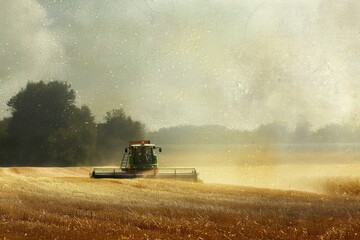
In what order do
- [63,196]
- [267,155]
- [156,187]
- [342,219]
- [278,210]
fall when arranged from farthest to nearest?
[267,155]
[156,187]
[63,196]
[278,210]
[342,219]

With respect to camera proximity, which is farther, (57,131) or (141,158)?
(57,131)

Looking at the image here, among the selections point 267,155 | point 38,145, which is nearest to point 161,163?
point 267,155

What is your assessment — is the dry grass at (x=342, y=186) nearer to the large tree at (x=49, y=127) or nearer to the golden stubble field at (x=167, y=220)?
the golden stubble field at (x=167, y=220)

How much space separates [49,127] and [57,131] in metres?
1.85

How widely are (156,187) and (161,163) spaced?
67.1 meters

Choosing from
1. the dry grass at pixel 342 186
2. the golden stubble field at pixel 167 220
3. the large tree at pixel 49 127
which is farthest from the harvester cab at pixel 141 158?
the large tree at pixel 49 127

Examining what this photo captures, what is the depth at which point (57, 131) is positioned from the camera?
87.6 m

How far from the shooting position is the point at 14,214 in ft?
64.1

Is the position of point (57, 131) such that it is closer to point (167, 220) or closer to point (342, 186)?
point (342, 186)

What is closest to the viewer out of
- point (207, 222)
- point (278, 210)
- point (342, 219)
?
point (207, 222)

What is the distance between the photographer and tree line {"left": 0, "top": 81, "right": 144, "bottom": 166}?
3364 inches

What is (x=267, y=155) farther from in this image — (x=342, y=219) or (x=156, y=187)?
(x=342, y=219)

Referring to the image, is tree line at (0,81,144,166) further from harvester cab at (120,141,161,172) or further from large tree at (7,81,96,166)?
harvester cab at (120,141,161,172)

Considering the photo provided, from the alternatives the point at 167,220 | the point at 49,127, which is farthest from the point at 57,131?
the point at 167,220
